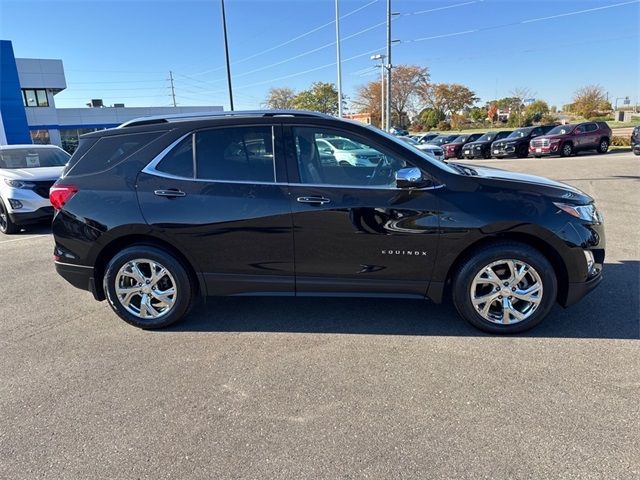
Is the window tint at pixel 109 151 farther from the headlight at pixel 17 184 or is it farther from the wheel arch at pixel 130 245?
the headlight at pixel 17 184

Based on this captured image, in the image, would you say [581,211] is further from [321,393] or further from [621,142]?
[621,142]

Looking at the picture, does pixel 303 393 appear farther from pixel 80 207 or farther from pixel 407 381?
pixel 80 207

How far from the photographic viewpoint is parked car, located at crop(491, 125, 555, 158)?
25703 mm

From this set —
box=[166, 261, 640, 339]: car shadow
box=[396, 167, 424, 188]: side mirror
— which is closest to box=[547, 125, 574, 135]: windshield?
box=[166, 261, 640, 339]: car shadow

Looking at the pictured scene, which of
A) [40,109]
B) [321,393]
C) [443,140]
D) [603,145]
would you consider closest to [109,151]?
[321,393]

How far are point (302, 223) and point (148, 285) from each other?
1.52m

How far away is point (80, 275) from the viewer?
394 cm

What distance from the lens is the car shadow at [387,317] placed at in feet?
12.1

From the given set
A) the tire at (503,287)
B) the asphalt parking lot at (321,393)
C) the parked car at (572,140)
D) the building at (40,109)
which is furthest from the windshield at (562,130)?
the building at (40,109)

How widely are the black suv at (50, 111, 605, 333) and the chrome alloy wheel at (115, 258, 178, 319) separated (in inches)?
0.5

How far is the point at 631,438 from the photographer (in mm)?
2385

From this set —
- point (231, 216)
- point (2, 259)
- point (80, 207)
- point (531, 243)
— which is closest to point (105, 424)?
point (231, 216)

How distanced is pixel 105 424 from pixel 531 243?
3361 mm

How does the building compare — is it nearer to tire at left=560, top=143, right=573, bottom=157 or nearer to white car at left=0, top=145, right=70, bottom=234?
white car at left=0, top=145, right=70, bottom=234
